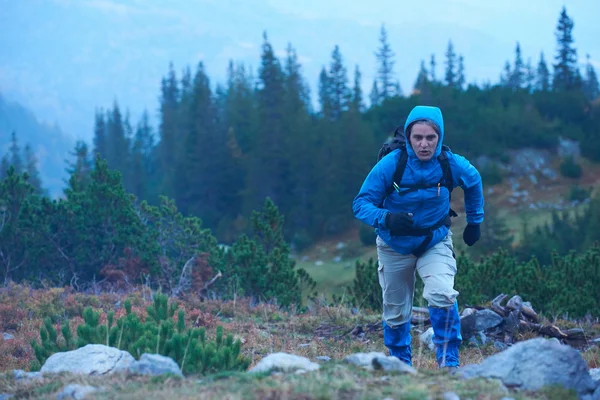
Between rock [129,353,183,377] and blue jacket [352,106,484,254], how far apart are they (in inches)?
66.8

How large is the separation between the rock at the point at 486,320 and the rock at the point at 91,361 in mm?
4183

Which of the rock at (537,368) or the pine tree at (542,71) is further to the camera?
the pine tree at (542,71)

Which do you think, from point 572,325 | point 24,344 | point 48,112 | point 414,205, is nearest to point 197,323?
point 24,344

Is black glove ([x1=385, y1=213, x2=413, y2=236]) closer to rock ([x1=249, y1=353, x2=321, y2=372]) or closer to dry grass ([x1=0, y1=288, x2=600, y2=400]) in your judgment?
dry grass ([x1=0, y1=288, x2=600, y2=400])

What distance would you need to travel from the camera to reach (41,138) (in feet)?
417

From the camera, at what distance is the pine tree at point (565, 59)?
52.2m

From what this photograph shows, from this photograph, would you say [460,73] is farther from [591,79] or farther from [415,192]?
[415,192]

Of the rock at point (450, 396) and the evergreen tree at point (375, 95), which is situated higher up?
the evergreen tree at point (375, 95)

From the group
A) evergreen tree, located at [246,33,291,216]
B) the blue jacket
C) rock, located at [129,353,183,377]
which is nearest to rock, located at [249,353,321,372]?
rock, located at [129,353,183,377]

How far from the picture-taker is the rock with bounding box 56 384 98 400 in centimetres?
358

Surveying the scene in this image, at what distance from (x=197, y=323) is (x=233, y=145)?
158 feet

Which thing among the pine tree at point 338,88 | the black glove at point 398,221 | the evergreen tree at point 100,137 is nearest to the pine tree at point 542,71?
the pine tree at point 338,88

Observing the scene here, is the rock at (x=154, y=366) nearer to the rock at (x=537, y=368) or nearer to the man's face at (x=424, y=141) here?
the rock at (x=537, y=368)

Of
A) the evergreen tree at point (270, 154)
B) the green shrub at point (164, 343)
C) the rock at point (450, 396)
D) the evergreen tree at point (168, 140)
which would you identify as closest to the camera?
the rock at point (450, 396)
